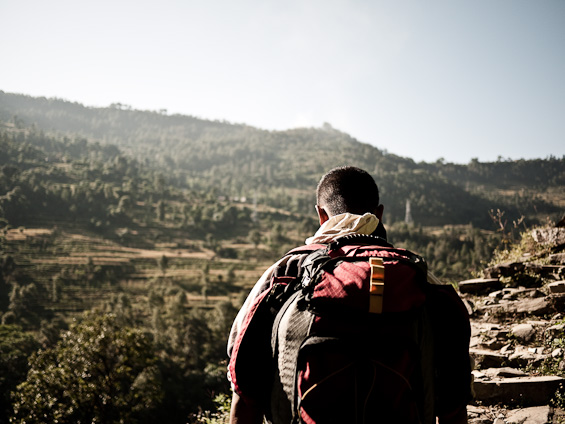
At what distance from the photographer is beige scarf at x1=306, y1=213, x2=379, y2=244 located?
1783mm

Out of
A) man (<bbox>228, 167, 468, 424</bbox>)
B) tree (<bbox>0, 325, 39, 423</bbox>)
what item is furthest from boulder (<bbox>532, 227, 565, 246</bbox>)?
tree (<bbox>0, 325, 39, 423</bbox>)

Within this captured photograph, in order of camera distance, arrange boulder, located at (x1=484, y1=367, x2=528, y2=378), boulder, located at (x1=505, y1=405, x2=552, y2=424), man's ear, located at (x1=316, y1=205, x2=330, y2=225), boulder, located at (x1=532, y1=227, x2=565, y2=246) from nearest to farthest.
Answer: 1. man's ear, located at (x1=316, y1=205, x2=330, y2=225)
2. boulder, located at (x1=505, y1=405, x2=552, y2=424)
3. boulder, located at (x1=484, y1=367, x2=528, y2=378)
4. boulder, located at (x1=532, y1=227, x2=565, y2=246)

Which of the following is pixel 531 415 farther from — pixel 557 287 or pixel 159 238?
pixel 159 238

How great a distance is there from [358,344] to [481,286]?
5307 mm

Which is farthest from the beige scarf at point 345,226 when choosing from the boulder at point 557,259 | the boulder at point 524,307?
the boulder at point 557,259

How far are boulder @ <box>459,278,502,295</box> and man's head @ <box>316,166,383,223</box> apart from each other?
Result: 4660 millimetres

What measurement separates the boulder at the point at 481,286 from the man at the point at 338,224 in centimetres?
466

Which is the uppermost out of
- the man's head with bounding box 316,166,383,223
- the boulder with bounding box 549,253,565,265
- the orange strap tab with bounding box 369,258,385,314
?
the man's head with bounding box 316,166,383,223

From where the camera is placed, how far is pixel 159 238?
3063 inches

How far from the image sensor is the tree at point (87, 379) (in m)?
14.8

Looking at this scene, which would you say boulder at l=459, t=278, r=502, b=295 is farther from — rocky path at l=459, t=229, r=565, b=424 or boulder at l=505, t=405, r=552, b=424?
boulder at l=505, t=405, r=552, b=424

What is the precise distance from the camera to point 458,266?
4609cm

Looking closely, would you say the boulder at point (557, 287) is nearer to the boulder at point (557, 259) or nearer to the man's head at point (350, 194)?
the boulder at point (557, 259)

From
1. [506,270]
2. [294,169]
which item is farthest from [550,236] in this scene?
[294,169]
